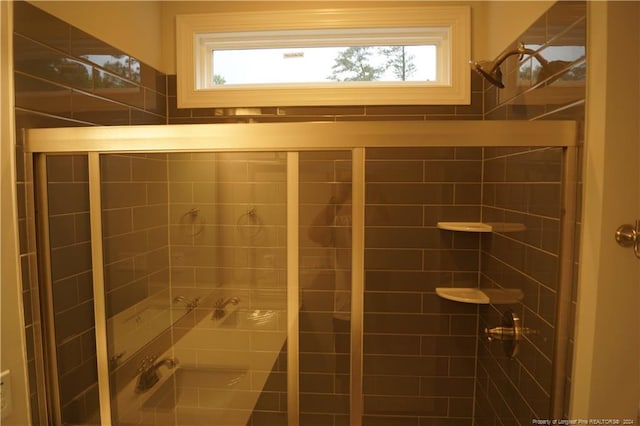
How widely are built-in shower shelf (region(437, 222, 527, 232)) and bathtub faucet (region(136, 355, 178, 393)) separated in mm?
1401

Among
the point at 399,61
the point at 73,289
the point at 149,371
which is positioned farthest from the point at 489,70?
the point at 149,371

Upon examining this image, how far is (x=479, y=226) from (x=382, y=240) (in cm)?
46

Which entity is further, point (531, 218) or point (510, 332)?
point (510, 332)

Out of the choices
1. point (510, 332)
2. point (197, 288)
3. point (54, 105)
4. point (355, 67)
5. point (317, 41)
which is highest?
point (317, 41)

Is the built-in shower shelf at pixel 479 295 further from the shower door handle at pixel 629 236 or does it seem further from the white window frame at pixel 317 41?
the white window frame at pixel 317 41

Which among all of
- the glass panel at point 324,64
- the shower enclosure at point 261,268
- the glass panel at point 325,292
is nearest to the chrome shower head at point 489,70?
the shower enclosure at point 261,268

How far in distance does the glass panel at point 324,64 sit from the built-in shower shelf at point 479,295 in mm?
1076

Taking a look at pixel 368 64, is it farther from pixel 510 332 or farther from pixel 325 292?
pixel 510 332

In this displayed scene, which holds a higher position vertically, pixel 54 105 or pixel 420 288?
pixel 54 105

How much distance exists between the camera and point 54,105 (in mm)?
1031

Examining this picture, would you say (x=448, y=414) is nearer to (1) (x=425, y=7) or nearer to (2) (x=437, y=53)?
(2) (x=437, y=53)

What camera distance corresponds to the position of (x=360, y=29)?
1.63 meters

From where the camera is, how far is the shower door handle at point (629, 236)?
763 millimetres

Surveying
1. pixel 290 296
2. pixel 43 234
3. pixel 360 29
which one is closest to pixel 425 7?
pixel 360 29
